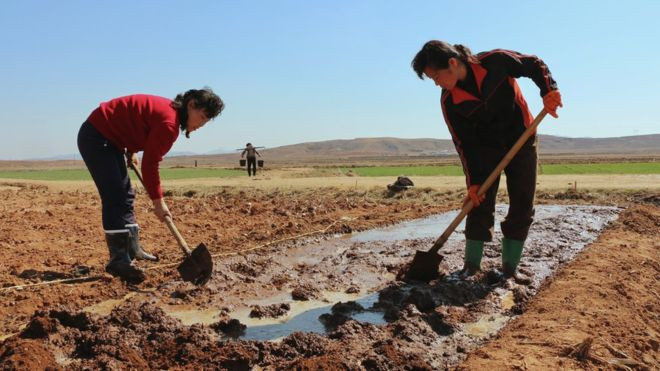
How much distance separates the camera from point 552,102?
397 centimetres

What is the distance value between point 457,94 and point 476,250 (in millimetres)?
1291

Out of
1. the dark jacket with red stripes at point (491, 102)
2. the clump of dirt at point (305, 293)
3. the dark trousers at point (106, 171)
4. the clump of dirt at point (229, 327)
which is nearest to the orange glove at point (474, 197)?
the dark jacket with red stripes at point (491, 102)

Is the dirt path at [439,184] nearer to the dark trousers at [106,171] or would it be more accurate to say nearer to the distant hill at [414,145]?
the dark trousers at [106,171]

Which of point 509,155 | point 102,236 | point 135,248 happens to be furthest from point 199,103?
point 102,236

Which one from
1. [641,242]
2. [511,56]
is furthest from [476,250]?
[641,242]

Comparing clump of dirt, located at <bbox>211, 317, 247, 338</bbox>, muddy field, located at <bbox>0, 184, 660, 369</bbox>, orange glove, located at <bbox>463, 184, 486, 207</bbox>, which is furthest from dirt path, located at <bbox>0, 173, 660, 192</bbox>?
clump of dirt, located at <bbox>211, 317, 247, 338</bbox>

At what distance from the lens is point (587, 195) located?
36.0 feet

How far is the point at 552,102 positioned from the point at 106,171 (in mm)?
3452

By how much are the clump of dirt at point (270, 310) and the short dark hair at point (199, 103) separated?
1531 millimetres

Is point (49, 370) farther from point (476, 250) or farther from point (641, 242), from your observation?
point (641, 242)

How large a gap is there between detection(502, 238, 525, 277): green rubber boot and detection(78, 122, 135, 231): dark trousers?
3106 mm

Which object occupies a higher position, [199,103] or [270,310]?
[199,103]

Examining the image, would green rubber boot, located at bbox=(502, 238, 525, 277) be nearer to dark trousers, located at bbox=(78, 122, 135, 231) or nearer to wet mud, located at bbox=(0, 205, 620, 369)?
wet mud, located at bbox=(0, 205, 620, 369)

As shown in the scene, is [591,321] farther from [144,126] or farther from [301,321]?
[144,126]
